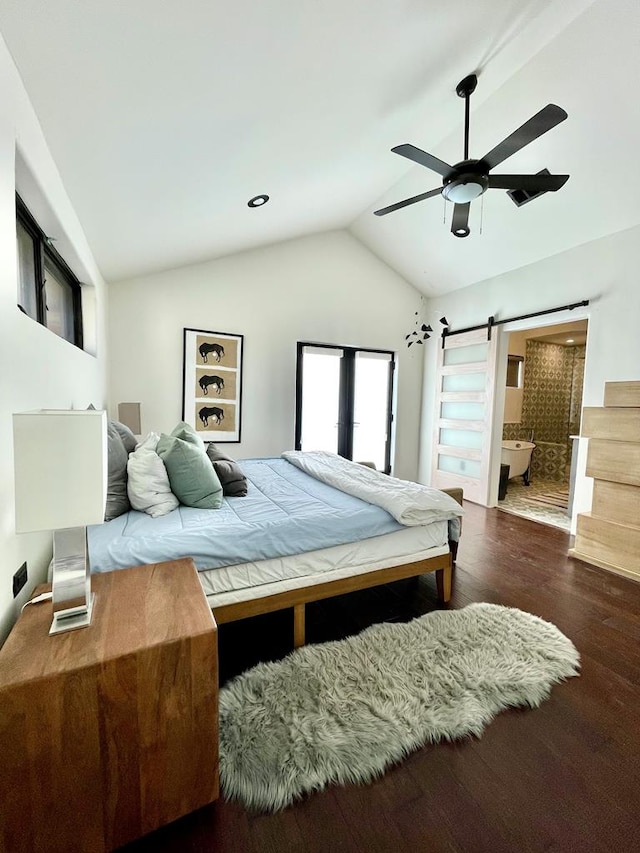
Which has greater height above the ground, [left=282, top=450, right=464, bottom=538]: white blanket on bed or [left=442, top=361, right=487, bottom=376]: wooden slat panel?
[left=442, top=361, right=487, bottom=376]: wooden slat panel

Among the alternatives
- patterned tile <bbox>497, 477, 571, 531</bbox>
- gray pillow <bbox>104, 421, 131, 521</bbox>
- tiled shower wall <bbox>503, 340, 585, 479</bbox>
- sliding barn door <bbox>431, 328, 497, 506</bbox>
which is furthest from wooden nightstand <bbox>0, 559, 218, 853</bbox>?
tiled shower wall <bbox>503, 340, 585, 479</bbox>

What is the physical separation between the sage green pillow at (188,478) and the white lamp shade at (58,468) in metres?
1.13

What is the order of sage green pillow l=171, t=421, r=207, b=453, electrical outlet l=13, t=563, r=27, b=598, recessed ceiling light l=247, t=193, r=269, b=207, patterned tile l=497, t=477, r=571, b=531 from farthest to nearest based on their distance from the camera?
patterned tile l=497, t=477, r=571, b=531, recessed ceiling light l=247, t=193, r=269, b=207, sage green pillow l=171, t=421, r=207, b=453, electrical outlet l=13, t=563, r=27, b=598

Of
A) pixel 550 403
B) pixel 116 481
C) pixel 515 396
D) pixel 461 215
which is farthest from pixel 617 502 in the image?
pixel 550 403

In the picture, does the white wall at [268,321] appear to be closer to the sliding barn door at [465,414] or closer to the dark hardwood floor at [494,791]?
the sliding barn door at [465,414]


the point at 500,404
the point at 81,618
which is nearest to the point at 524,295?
the point at 500,404

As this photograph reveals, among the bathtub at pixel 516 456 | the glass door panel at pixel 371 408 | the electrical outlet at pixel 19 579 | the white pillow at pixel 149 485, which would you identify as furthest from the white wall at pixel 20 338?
the bathtub at pixel 516 456

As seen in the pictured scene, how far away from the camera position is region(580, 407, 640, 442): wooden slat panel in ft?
8.92

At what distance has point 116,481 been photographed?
1988mm

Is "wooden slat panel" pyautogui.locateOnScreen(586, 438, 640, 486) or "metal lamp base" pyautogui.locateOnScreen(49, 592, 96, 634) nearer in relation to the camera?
"metal lamp base" pyautogui.locateOnScreen(49, 592, 96, 634)

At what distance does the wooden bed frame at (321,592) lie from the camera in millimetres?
1746

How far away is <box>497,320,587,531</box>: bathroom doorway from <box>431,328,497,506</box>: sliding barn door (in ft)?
3.30

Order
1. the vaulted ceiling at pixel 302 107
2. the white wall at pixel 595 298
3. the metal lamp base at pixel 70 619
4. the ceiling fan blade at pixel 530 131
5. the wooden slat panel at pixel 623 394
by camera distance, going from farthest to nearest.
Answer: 1. the white wall at pixel 595 298
2. the wooden slat panel at pixel 623 394
3. the ceiling fan blade at pixel 530 131
4. the vaulted ceiling at pixel 302 107
5. the metal lamp base at pixel 70 619

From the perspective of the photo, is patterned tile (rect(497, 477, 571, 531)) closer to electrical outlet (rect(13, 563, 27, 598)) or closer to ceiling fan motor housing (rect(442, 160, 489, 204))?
ceiling fan motor housing (rect(442, 160, 489, 204))
